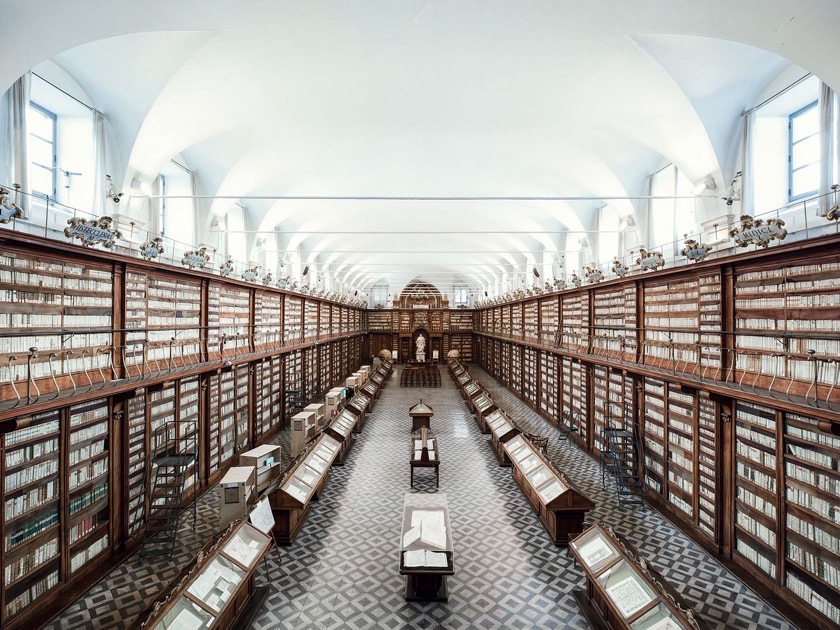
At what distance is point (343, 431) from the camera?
1059 centimetres

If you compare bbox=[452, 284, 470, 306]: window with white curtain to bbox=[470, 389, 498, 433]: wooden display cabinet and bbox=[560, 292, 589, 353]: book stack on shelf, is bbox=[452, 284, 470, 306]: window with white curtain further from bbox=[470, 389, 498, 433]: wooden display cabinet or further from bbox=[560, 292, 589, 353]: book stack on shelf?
bbox=[560, 292, 589, 353]: book stack on shelf

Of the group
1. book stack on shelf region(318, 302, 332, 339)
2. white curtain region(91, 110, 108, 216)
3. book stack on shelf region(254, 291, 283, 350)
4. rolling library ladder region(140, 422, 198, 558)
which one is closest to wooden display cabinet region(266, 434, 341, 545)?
rolling library ladder region(140, 422, 198, 558)

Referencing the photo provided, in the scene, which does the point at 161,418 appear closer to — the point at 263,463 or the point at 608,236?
the point at 263,463

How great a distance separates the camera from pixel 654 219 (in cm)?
1010

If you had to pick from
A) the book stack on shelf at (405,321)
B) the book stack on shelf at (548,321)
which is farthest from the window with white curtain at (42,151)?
the book stack on shelf at (405,321)

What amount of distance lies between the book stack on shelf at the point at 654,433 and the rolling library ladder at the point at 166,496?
28.0ft

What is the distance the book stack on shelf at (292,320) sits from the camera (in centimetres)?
1511

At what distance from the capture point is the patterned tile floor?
16.2 ft

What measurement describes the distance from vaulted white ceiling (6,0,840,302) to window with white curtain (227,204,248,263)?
1.64 meters

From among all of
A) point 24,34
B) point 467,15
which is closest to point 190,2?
point 24,34

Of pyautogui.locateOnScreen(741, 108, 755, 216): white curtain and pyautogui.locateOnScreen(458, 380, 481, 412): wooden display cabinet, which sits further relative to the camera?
pyautogui.locateOnScreen(458, 380, 481, 412): wooden display cabinet

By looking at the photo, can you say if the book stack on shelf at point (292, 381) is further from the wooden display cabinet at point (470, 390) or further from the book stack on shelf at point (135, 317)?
the book stack on shelf at point (135, 317)

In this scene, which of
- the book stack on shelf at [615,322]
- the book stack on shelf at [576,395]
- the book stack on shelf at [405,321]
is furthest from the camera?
the book stack on shelf at [405,321]

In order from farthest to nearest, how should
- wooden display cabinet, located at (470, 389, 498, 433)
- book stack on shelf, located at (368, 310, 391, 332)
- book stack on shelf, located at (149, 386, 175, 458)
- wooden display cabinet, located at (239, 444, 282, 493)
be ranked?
book stack on shelf, located at (368, 310, 391, 332)
wooden display cabinet, located at (470, 389, 498, 433)
wooden display cabinet, located at (239, 444, 282, 493)
book stack on shelf, located at (149, 386, 175, 458)
